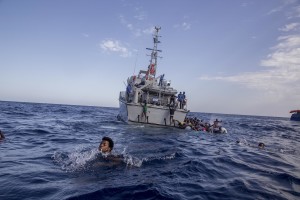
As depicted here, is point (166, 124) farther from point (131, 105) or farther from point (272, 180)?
point (272, 180)

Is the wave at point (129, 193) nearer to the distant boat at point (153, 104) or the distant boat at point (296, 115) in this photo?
the distant boat at point (153, 104)

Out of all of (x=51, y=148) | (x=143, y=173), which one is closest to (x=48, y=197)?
(x=143, y=173)

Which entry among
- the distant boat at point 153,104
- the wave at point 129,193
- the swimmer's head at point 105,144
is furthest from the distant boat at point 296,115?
the wave at point 129,193

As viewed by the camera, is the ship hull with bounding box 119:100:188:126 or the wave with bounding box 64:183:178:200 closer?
the wave with bounding box 64:183:178:200

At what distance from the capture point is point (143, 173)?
6.86m

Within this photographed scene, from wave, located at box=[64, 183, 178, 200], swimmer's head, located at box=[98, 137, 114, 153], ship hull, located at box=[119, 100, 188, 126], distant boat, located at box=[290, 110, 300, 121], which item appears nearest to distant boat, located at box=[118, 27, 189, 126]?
ship hull, located at box=[119, 100, 188, 126]

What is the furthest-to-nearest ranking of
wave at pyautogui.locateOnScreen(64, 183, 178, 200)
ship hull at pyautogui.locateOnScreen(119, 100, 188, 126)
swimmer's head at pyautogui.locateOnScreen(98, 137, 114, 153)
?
ship hull at pyautogui.locateOnScreen(119, 100, 188, 126) → swimmer's head at pyautogui.locateOnScreen(98, 137, 114, 153) → wave at pyautogui.locateOnScreen(64, 183, 178, 200)

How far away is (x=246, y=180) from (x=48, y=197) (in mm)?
5188

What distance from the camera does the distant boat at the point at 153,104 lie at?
2116cm

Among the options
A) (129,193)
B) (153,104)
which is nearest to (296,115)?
(153,104)

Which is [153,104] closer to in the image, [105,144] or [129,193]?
[105,144]

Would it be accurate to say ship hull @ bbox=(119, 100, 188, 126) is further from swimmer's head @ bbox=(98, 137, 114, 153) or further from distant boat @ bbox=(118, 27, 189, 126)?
swimmer's head @ bbox=(98, 137, 114, 153)

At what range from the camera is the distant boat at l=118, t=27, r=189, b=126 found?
21156 millimetres

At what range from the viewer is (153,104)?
2212cm
